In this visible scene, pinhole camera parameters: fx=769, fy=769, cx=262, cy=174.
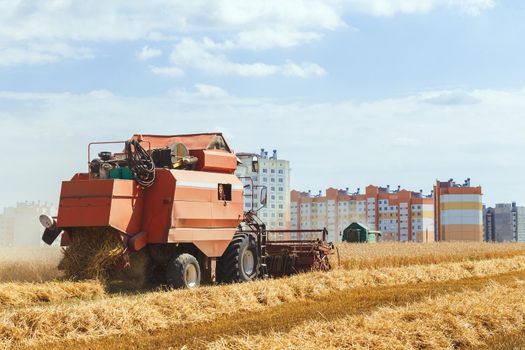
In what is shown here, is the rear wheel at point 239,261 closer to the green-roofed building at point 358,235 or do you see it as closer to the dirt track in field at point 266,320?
the dirt track in field at point 266,320

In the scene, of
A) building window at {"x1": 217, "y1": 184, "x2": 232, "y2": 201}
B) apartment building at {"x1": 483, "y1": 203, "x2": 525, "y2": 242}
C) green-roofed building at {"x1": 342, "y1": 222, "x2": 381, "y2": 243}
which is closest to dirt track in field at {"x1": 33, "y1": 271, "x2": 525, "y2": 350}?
building window at {"x1": 217, "y1": 184, "x2": 232, "y2": 201}

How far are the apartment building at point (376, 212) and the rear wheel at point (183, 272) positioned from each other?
10487cm

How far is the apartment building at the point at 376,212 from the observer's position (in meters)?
123

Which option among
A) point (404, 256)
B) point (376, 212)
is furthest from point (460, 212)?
→ point (404, 256)

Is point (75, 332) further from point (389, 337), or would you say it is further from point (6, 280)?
point (6, 280)

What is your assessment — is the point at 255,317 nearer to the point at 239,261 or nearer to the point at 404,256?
the point at 239,261

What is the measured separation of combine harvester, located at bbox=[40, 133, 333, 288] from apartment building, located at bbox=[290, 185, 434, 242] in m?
103

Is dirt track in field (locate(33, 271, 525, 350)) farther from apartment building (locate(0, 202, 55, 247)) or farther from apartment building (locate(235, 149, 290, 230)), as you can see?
apartment building (locate(235, 149, 290, 230))

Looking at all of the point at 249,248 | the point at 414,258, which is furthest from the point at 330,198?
the point at 249,248

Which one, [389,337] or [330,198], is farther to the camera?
[330,198]

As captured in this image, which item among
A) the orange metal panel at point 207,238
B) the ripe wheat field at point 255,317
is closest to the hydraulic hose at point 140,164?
the orange metal panel at point 207,238

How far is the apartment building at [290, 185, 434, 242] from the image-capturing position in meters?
123

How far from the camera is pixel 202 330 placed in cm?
1060

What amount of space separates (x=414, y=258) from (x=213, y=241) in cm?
1380
